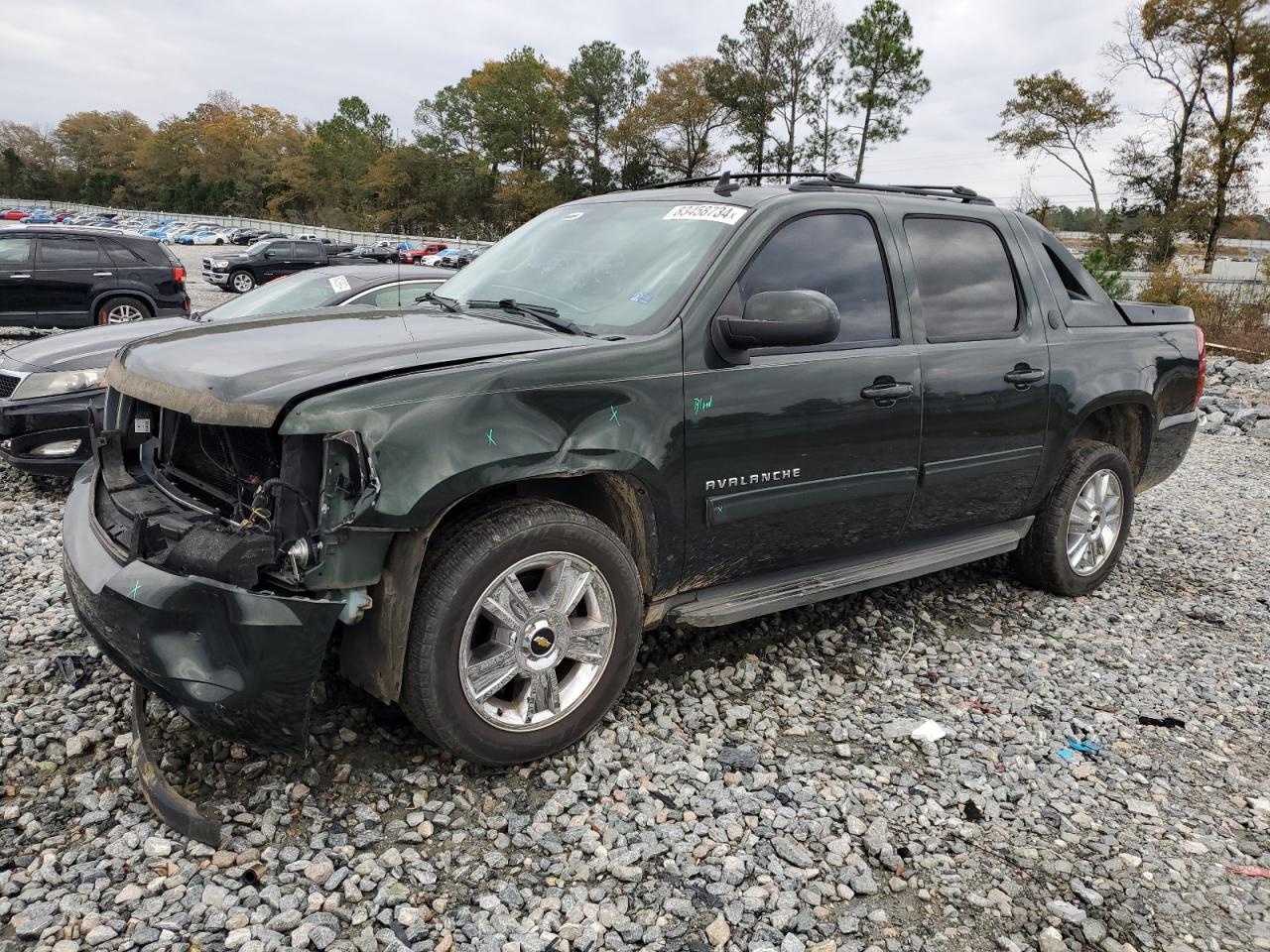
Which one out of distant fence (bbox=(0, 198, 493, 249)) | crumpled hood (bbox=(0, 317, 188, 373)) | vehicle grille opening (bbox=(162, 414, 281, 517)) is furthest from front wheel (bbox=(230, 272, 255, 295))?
vehicle grille opening (bbox=(162, 414, 281, 517))

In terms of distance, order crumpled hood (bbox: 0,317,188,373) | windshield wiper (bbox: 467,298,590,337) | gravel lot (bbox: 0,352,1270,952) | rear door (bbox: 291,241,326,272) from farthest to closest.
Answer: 1. rear door (bbox: 291,241,326,272)
2. crumpled hood (bbox: 0,317,188,373)
3. windshield wiper (bbox: 467,298,590,337)
4. gravel lot (bbox: 0,352,1270,952)

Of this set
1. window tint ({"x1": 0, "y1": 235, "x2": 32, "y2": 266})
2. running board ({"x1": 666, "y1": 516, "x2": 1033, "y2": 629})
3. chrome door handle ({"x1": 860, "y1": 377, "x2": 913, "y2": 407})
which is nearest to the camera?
running board ({"x1": 666, "y1": 516, "x2": 1033, "y2": 629})

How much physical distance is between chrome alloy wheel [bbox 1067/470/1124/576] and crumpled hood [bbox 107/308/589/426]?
126 inches

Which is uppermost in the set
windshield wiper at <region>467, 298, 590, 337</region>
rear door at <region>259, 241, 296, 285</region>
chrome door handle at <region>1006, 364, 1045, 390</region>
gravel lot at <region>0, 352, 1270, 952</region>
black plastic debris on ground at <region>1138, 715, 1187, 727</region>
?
rear door at <region>259, 241, 296, 285</region>

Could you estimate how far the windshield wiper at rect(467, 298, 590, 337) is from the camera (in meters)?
3.33

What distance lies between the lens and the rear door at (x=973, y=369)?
404cm

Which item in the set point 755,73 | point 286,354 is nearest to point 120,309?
point 286,354

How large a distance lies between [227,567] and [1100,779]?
9.88 ft

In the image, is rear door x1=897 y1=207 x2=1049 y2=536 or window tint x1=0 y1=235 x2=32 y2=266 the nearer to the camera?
rear door x1=897 y1=207 x2=1049 y2=536

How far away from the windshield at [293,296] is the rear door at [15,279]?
6953 millimetres

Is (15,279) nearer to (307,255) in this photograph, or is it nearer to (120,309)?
(120,309)

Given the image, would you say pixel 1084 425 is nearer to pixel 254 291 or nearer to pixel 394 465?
pixel 394 465

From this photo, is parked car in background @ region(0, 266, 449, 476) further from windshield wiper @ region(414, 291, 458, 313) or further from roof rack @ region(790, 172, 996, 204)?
roof rack @ region(790, 172, 996, 204)

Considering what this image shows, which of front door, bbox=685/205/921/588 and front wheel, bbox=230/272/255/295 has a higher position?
front wheel, bbox=230/272/255/295
